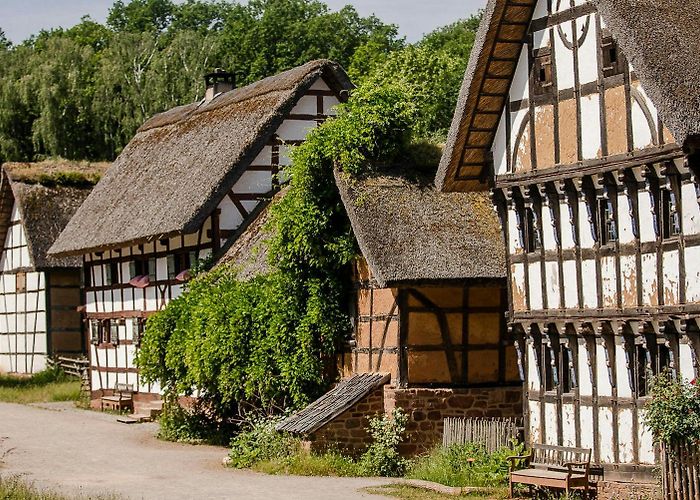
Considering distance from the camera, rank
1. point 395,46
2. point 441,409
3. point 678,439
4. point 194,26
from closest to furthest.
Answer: point 678,439
point 441,409
point 395,46
point 194,26

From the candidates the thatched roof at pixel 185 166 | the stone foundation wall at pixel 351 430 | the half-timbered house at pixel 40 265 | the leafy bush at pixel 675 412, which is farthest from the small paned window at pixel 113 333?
the leafy bush at pixel 675 412

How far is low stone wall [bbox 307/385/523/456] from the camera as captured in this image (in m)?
24.2

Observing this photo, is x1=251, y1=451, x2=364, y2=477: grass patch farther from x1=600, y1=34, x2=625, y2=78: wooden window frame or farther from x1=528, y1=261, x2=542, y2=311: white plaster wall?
x1=600, y1=34, x2=625, y2=78: wooden window frame

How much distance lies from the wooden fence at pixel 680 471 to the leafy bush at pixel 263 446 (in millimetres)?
7756

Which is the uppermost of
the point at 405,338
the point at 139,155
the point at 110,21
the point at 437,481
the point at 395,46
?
the point at 110,21

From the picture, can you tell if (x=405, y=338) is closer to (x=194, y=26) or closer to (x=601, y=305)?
(x=601, y=305)

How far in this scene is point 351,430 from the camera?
2431cm

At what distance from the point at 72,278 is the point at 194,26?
3813cm

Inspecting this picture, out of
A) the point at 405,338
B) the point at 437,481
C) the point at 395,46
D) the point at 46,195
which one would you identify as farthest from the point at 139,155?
the point at 395,46

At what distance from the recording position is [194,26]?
80375mm

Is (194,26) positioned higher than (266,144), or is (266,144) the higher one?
(194,26)

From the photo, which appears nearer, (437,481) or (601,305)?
(601,305)

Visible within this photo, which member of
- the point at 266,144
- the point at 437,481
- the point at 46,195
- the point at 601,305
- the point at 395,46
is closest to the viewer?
the point at 601,305

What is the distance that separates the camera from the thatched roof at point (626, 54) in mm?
17781
